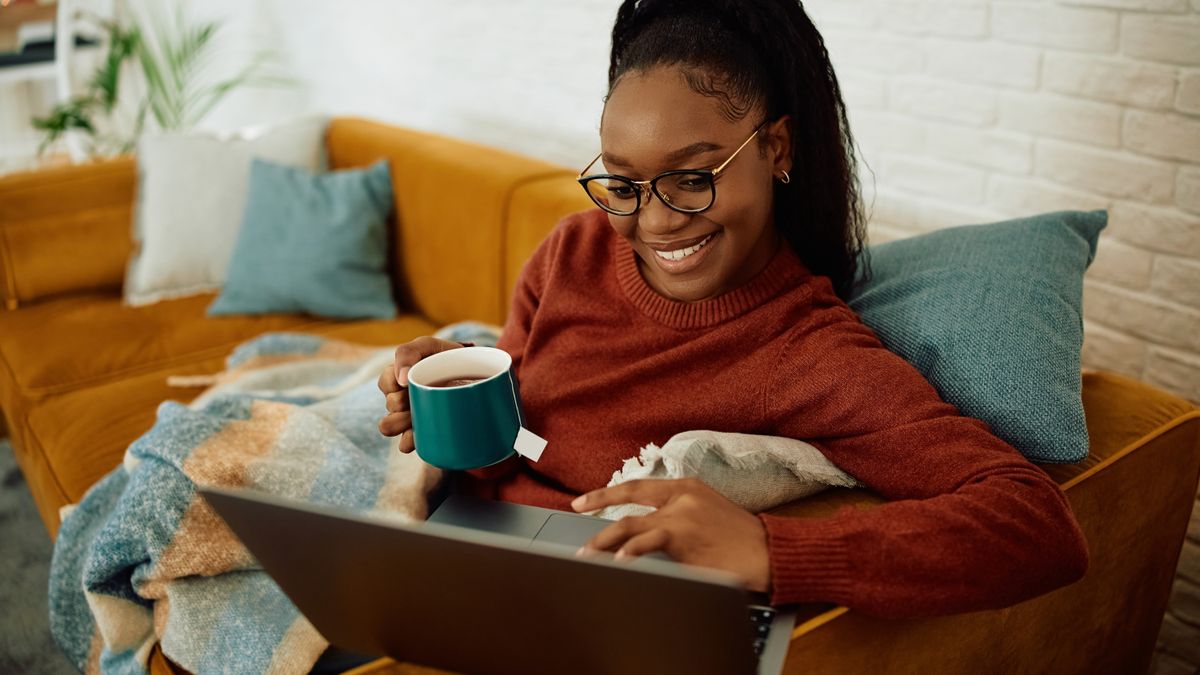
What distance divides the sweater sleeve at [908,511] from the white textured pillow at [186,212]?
2.03m

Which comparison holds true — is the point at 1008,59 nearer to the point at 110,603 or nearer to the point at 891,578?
the point at 891,578

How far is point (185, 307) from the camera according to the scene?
262 cm

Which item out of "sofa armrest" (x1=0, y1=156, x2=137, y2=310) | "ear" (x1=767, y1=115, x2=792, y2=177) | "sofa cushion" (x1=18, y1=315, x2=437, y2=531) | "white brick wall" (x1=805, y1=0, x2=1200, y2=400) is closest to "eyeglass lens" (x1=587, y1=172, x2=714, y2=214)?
"ear" (x1=767, y1=115, x2=792, y2=177)

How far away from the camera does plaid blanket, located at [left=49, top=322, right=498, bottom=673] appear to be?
119 cm

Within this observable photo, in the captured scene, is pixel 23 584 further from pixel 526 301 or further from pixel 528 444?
pixel 528 444

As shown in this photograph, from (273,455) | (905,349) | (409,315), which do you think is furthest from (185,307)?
(905,349)

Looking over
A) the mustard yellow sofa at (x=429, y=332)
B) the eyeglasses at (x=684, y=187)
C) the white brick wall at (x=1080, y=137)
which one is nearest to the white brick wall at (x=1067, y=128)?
the white brick wall at (x=1080, y=137)

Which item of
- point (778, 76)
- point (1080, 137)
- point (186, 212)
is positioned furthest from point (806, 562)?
→ point (186, 212)

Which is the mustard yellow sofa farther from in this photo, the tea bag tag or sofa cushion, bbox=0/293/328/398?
the tea bag tag

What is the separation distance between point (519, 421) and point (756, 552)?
346 millimetres

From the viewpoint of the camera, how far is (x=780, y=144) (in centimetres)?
120

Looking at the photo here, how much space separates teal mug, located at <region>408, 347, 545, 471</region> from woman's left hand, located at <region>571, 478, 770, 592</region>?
24 centimetres

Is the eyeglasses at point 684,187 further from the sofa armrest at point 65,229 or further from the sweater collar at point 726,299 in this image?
the sofa armrest at point 65,229

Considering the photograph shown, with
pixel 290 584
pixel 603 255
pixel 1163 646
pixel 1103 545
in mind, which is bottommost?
pixel 1163 646
